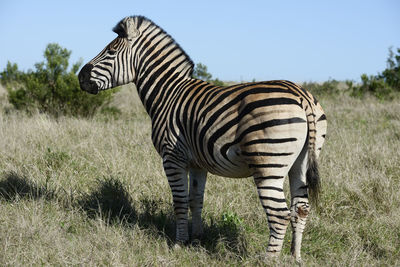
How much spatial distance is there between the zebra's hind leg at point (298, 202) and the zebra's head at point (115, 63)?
2339 mm

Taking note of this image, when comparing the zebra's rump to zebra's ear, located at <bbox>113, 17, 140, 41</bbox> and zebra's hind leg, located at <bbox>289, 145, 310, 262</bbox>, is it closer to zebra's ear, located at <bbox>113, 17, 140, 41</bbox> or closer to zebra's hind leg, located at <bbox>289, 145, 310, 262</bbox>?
zebra's hind leg, located at <bbox>289, 145, 310, 262</bbox>

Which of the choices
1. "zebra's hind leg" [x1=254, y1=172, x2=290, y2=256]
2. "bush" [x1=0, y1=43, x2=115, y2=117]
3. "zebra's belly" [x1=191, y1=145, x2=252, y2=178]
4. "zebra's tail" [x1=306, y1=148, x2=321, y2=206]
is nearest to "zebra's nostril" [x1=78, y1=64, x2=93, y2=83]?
"zebra's belly" [x1=191, y1=145, x2=252, y2=178]

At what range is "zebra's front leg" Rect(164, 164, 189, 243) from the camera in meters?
4.46

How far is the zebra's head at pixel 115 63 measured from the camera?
15.9 feet

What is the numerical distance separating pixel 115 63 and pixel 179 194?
1.77 metres

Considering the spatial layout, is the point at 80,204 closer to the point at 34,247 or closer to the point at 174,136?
the point at 34,247

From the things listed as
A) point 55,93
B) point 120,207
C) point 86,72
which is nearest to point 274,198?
point 120,207

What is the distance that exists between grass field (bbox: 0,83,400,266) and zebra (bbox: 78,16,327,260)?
1.61ft

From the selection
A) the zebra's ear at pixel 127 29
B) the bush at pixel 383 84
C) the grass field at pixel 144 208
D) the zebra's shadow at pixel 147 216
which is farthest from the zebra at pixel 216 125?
the bush at pixel 383 84

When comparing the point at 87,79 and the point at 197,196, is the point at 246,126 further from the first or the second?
the point at 87,79

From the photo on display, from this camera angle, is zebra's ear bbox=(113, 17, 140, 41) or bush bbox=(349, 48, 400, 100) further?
bush bbox=(349, 48, 400, 100)

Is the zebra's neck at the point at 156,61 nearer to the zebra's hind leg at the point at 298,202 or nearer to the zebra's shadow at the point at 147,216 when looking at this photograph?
the zebra's shadow at the point at 147,216

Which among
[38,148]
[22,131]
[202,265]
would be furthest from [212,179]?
[22,131]

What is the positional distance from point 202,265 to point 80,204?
2256mm
